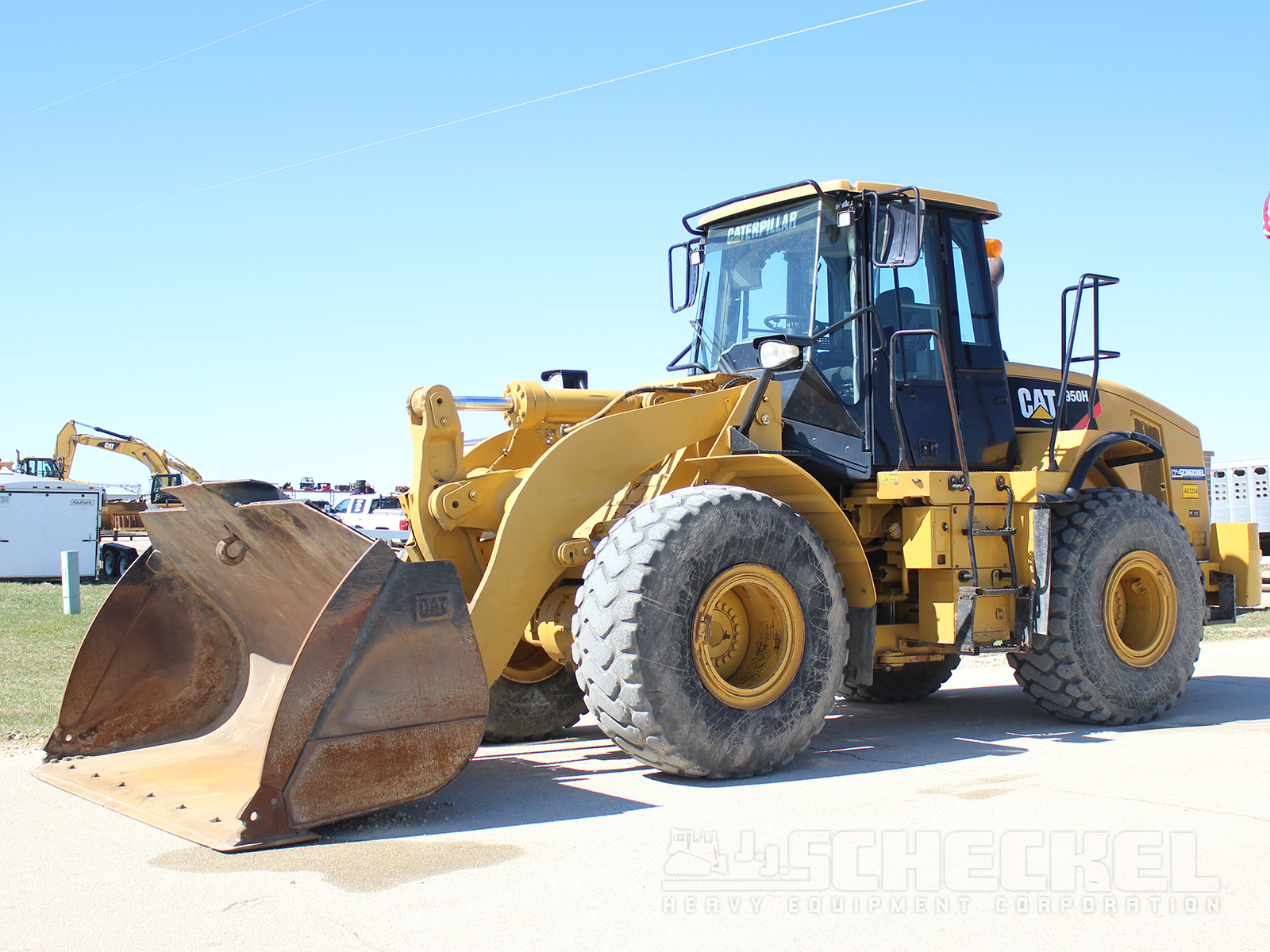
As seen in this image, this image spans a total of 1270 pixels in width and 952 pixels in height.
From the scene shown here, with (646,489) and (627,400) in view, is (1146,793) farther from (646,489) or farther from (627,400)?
(627,400)

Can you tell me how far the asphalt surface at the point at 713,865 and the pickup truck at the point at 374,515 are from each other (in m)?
21.6

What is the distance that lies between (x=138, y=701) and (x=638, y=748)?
271cm

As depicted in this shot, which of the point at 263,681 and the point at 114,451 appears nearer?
the point at 263,681

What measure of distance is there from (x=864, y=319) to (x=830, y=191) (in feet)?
2.56

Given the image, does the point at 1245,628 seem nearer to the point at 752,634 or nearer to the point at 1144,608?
the point at 1144,608

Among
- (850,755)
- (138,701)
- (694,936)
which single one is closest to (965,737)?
(850,755)

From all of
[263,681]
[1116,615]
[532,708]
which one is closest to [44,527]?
[263,681]

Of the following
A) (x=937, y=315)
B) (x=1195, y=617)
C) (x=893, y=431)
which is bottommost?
(x=1195, y=617)

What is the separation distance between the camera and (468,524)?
608 cm

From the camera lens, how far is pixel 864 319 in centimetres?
689

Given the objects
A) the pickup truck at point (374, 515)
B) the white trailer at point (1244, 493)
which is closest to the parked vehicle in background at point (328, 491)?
the pickup truck at point (374, 515)

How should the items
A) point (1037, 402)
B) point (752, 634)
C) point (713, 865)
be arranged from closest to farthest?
point (713, 865) → point (752, 634) → point (1037, 402)

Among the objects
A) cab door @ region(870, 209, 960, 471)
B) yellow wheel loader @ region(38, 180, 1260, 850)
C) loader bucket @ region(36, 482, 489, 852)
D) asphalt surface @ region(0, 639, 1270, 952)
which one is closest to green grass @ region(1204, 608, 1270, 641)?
yellow wheel loader @ region(38, 180, 1260, 850)

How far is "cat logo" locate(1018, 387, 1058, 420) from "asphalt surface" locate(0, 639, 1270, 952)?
257 centimetres
